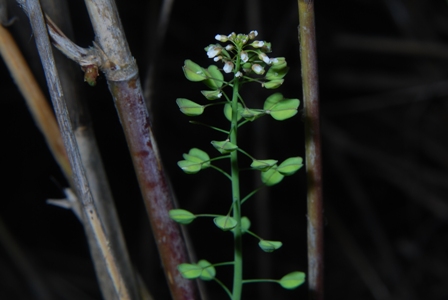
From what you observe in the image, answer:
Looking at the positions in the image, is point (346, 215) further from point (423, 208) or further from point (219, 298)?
point (219, 298)

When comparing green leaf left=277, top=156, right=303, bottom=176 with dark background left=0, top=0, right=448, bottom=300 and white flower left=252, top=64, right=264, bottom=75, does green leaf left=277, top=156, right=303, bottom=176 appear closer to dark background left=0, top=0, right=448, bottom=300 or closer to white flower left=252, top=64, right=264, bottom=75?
white flower left=252, top=64, right=264, bottom=75

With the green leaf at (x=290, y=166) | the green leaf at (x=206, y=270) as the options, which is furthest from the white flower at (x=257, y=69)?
the green leaf at (x=206, y=270)

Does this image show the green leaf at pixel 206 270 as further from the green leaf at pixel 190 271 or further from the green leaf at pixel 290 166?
the green leaf at pixel 290 166

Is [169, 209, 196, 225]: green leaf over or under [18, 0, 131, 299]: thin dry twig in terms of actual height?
under

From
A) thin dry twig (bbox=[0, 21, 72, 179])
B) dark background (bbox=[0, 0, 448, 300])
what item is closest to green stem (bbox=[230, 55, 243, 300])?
thin dry twig (bbox=[0, 21, 72, 179])

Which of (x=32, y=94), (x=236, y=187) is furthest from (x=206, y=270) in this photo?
(x=32, y=94)

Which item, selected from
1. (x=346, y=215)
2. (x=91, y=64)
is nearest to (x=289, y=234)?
(x=346, y=215)

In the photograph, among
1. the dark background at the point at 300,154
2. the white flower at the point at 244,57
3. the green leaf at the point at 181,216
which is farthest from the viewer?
the dark background at the point at 300,154
